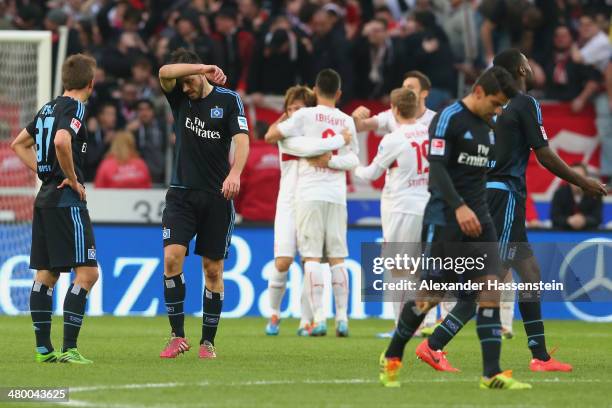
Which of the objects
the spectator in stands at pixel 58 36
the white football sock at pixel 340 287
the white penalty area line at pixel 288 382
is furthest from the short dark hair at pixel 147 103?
the white penalty area line at pixel 288 382

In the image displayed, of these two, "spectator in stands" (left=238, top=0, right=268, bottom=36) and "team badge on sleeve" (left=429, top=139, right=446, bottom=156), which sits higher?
"spectator in stands" (left=238, top=0, right=268, bottom=36)

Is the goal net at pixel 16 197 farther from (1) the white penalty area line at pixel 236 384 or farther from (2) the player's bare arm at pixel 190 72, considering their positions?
(1) the white penalty area line at pixel 236 384

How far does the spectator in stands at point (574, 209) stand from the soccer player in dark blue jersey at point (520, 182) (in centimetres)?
751

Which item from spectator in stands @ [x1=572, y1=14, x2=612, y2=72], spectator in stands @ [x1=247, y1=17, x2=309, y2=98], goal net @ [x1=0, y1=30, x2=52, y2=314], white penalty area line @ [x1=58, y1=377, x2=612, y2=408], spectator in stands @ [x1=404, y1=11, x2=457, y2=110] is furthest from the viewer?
spectator in stands @ [x1=572, y1=14, x2=612, y2=72]

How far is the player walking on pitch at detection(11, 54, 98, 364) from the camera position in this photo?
10633mm

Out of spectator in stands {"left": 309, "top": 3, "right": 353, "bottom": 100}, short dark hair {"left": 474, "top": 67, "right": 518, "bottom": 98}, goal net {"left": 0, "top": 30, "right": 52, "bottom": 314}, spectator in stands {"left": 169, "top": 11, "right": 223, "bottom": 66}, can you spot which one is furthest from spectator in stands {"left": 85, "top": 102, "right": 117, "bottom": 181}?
short dark hair {"left": 474, "top": 67, "right": 518, "bottom": 98}

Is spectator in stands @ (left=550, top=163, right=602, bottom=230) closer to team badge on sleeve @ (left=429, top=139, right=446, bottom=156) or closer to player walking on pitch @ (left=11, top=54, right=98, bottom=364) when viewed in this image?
player walking on pitch @ (left=11, top=54, right=98, bottom=364)

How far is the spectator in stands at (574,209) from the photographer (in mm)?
18141

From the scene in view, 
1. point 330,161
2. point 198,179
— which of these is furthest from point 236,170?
point 330,161

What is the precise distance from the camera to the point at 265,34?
68.6 feet

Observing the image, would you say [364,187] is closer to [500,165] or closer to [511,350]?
[511,350]

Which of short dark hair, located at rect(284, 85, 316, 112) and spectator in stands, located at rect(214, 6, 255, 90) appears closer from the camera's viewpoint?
short dark hair, located at rect(284, 85, 316, 112)

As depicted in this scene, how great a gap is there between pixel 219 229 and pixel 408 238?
11.3 feet

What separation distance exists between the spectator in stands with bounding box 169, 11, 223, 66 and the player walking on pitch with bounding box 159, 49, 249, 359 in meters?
8.96
